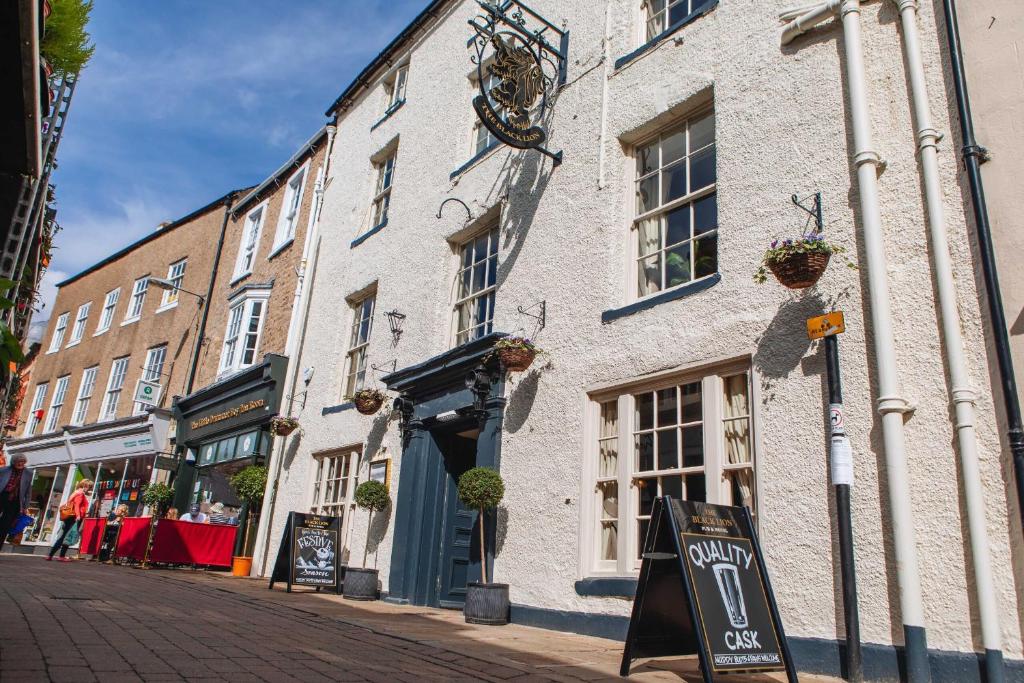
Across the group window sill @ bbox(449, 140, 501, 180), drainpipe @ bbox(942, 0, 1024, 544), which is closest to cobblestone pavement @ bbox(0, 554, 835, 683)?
drainpipe @ bbox(942, 0, 1024, 544)

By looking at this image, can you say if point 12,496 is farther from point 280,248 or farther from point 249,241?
point 249,241

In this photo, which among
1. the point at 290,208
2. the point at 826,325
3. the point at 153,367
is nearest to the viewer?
the point at 826,325

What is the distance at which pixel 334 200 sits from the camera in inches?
589

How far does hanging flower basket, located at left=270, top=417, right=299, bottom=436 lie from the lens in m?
12.8

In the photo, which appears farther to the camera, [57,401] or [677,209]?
[57,401]

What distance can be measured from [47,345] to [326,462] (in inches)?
792

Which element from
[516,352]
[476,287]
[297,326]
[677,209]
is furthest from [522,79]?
[297,326]

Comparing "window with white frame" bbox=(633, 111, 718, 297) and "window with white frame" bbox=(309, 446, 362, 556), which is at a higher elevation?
"window with white frame" bbox=(633, 111, 718, 297)

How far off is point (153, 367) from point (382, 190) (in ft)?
35.4

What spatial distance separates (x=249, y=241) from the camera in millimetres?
18922

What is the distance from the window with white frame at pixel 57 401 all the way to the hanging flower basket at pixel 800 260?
81.1 feet

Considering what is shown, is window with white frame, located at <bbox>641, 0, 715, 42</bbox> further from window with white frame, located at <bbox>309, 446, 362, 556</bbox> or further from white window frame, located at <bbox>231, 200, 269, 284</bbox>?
white window frame, located at <bbox>231, 200, 269, 284</bbox>

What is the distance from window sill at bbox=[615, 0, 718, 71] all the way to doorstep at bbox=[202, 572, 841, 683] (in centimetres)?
632

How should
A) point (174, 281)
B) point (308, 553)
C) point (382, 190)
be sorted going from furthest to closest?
point (174, 281) < point (382, 190) < point (308, 553)
